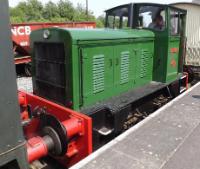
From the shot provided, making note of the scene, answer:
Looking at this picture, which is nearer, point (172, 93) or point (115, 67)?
point (115, 67)

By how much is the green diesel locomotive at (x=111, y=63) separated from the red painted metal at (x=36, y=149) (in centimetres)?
86

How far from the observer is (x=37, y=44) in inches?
167

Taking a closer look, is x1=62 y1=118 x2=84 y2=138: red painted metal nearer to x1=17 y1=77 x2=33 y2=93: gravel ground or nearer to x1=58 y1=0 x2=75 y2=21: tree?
x1=17 y1=77 x2=33 y2=93: gravel ground

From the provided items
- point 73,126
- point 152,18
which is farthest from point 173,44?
point 73,126

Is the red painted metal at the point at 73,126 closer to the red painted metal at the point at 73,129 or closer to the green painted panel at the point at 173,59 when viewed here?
the red painted metal at the point at 73,129

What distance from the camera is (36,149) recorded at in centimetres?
298

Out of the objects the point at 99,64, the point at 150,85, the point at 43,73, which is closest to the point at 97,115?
the point at 99,64

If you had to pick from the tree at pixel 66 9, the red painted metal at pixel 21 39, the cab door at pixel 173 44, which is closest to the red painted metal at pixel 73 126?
the cab door at pixel 173 44

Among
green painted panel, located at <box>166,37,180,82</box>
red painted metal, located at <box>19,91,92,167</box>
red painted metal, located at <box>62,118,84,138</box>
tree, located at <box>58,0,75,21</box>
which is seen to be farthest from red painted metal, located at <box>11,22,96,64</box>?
tree, located at <box>58,0,75,21</box>

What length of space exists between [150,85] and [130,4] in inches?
74.3

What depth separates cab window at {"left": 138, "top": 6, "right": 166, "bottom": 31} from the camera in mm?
5273

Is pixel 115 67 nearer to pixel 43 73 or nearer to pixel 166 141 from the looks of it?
pixel 43 73

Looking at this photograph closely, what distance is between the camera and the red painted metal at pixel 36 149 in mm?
2921

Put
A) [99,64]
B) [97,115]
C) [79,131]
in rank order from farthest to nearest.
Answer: [99,64]
[97,115]
[79,131]
